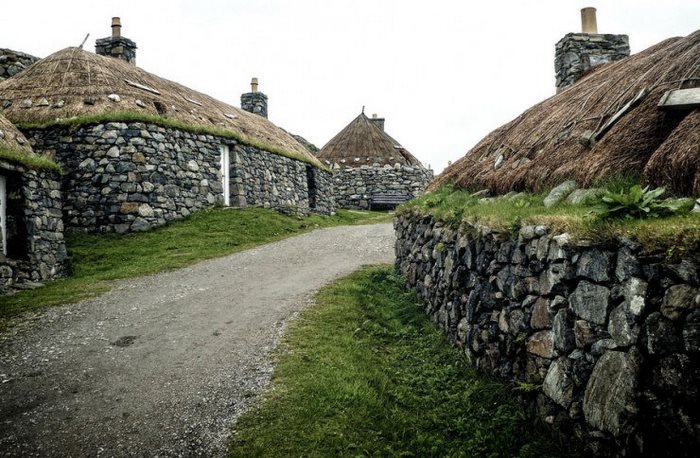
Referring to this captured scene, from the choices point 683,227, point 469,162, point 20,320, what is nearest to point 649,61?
point 469,162

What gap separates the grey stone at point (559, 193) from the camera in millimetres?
5262

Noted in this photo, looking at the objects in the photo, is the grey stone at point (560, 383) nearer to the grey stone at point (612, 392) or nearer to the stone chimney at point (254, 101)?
the grey stone at point (612, 392)

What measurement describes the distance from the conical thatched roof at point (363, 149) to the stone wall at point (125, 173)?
15.5 metres

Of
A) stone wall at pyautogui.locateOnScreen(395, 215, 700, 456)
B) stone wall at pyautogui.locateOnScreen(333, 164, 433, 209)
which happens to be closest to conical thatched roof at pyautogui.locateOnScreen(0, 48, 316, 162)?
stone wall at pyautogui.locateOnScreen(333, 164, 433, 209)

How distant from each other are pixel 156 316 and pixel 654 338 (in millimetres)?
6950

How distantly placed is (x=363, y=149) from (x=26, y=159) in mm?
23139

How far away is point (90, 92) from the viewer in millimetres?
15891

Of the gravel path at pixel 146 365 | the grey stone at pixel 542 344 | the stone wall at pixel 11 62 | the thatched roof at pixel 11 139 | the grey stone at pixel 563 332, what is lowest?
the gravel path at pixel 146 365

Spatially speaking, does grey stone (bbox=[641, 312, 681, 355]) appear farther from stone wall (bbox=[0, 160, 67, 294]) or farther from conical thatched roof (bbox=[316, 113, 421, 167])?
conical thatched roof (bbox=[316, 113, 421, 167])

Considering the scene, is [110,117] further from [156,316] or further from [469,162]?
[469,162]

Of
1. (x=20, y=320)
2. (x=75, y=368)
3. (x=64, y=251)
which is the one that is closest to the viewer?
(x=75, y=368)

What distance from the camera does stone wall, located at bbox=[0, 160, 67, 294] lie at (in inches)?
408

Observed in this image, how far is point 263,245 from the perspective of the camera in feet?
46.4

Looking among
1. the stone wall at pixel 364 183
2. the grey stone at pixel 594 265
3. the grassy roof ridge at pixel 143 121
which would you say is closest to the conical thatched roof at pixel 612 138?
the grey stone at pixel 594 265
